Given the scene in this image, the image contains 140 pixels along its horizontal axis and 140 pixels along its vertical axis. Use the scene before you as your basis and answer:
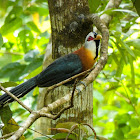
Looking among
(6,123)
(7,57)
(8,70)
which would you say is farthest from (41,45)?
(6,123)

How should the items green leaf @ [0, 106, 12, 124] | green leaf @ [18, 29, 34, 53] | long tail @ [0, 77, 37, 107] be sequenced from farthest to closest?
green leaf @ [18, 29, 34, 53], long tail @ [0, 77, 37, 107], green leaf @ [0, 106, 12, 124]

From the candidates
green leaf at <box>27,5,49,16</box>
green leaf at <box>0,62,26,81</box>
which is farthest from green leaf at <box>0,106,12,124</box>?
green leaf at <box>27,5,49,16</box>

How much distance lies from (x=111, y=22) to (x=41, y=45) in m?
1.37

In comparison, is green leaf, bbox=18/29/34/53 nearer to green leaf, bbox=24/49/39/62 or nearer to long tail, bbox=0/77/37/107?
green leaf, bbox=24/49/39/62

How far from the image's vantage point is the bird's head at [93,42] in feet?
7.48

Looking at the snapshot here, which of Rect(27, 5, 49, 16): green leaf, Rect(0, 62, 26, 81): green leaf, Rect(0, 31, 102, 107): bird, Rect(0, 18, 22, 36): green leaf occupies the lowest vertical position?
Rect(0, 62, 26, 81): green leaf

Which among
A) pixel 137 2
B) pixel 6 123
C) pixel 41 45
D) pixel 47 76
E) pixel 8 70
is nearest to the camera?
pixel 137 2

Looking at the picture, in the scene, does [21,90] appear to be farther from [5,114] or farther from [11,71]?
[11,71]

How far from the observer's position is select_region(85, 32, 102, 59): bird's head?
2.28 metres

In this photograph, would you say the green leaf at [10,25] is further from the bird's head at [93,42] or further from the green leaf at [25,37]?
the bird's head at [93,42]

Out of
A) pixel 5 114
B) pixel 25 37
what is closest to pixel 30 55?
pixel 25 37

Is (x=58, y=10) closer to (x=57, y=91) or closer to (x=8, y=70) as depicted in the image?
(x=57, y=91)

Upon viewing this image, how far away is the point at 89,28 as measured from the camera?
229cm

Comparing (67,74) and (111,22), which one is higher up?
(111,22)
